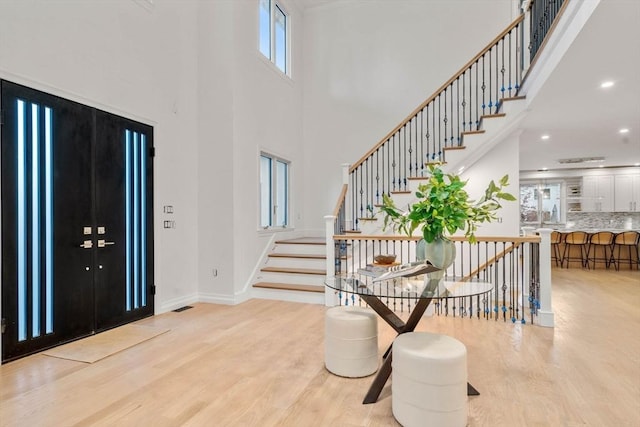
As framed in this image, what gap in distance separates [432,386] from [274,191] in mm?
5005

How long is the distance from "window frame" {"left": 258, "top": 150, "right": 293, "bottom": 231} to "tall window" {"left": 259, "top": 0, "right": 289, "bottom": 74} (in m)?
1.79

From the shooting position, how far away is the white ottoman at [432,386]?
6.19 ft

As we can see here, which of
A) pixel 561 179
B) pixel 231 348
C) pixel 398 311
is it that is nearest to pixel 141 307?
pixel 231 348

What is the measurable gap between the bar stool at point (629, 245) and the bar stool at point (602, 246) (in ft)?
0.30

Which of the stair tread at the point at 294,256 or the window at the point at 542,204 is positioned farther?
the window at the point at 542,204

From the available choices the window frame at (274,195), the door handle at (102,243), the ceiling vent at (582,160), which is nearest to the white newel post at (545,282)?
the window frame at (274,195)

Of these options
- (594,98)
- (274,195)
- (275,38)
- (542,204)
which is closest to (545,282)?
(594,98)

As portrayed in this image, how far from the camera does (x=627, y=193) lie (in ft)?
29.0

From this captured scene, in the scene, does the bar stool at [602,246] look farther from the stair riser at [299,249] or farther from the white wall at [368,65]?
the stair riser at [299,249]

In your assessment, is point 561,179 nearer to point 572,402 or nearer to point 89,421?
point 572,402

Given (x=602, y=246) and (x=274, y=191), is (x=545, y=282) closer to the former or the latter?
(x=274, y=191)

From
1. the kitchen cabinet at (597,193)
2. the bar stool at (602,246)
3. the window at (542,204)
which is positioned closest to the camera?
the bar stool at (602,246)

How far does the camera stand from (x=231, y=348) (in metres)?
3.27

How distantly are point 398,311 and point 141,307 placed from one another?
3137mm
